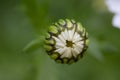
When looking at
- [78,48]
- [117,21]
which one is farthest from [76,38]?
[117,21]

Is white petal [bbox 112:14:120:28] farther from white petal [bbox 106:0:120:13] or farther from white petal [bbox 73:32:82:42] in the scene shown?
white petal [bbox 73:32:82:42]

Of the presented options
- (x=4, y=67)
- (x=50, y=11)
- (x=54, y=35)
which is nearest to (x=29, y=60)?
(x=4, y=67)

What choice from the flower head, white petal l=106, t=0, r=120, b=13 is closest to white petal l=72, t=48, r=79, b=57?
the flower head

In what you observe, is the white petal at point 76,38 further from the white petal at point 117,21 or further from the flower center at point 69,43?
the white petal at point 117,21

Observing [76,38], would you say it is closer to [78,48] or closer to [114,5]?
[78,48]

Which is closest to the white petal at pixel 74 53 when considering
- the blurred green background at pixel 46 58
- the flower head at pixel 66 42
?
the flower head at pixel 66 42

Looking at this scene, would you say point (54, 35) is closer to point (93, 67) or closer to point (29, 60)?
point (29, 60)
